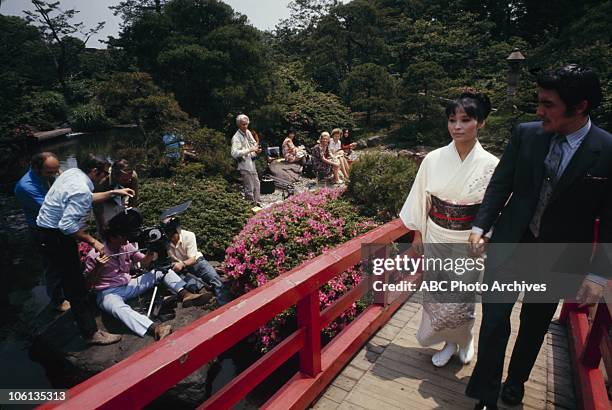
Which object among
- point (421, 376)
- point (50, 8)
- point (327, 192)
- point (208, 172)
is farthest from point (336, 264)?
point (50, 8)

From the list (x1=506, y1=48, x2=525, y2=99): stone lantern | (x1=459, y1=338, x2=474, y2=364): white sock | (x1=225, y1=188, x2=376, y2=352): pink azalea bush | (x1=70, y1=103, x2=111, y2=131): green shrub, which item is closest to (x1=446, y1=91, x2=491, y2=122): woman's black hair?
(x1=459, y1=338, x2=474, y2=364): white sock

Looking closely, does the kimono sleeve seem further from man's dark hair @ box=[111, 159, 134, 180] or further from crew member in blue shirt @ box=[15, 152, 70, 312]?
crew member in blue shirt @ box=[15, 152, 70, 312]

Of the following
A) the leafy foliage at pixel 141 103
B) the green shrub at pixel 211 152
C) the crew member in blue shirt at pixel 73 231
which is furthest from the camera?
the green shrub at pixel 211 152

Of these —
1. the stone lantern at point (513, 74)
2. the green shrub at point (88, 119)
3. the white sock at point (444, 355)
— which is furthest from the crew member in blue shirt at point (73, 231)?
the green shrub at point (88, 119)

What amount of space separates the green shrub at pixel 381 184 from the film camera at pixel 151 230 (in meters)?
2.22

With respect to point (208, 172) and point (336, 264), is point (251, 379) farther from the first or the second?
point (208, 172)

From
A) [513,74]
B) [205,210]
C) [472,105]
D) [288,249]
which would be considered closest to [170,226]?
[288,249]

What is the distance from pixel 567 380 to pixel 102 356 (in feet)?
12.4

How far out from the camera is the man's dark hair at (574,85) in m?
1.57

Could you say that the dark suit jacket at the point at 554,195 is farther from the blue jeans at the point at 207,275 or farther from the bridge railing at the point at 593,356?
the blue jeans at the point at 207,275

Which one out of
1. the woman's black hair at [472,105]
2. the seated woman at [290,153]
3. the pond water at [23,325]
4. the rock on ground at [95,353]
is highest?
the woman's black hair at [472,105]

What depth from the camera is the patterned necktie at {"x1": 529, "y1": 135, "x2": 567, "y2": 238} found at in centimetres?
173

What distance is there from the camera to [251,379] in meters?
1.84

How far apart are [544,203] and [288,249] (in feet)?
8.73
